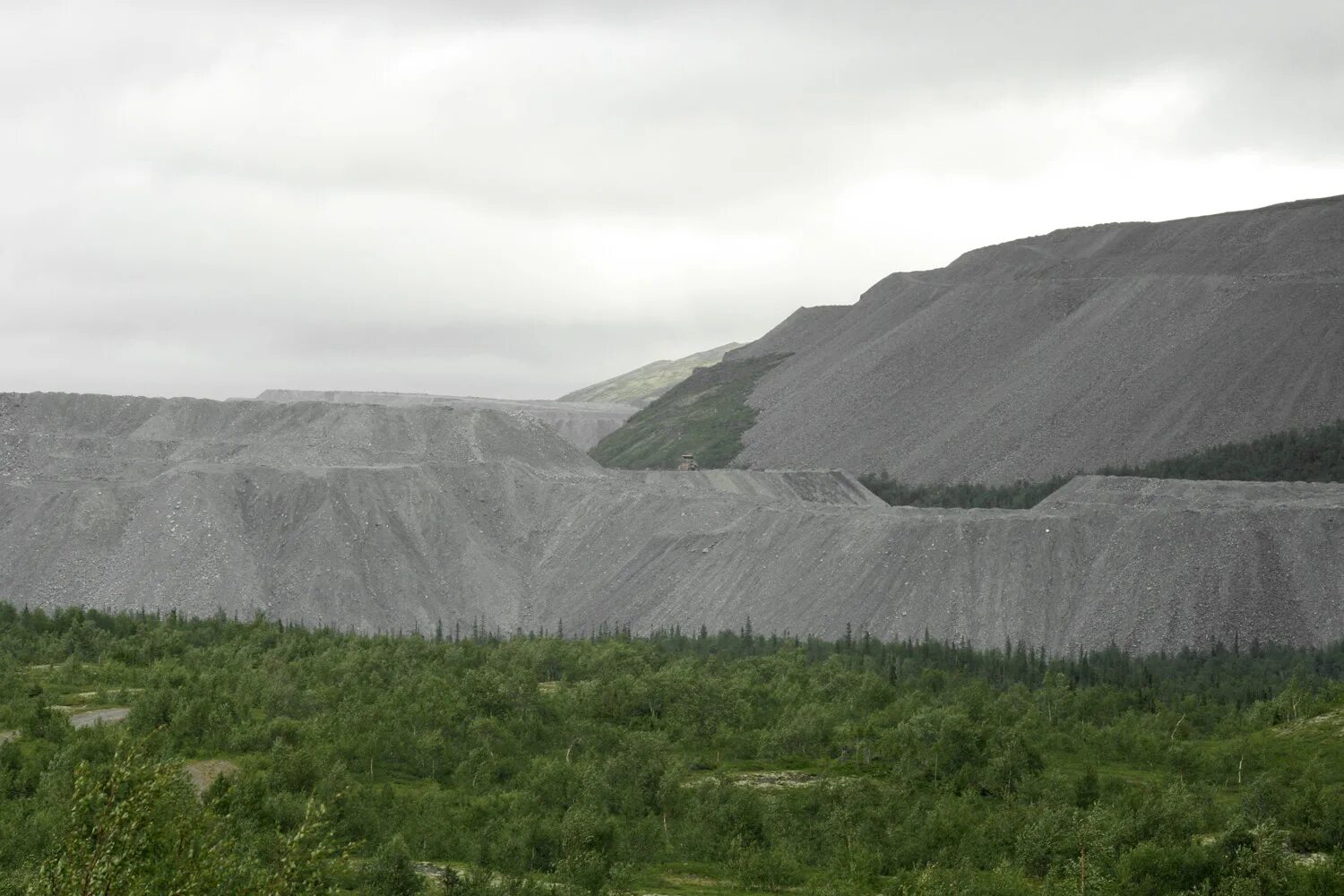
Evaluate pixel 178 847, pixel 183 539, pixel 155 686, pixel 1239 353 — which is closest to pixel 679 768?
pixel 155 686

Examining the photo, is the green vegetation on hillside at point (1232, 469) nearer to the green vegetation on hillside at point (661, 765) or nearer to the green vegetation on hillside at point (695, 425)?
the green vegetation on hillside at point (661, 765)

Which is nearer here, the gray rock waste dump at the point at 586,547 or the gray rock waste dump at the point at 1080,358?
the gray rock waste dump at the point at 586,547

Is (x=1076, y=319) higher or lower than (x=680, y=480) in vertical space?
higher

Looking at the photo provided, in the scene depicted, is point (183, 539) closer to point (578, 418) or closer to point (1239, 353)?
point (1239, 353)

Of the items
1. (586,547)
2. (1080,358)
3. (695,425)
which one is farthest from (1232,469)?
(695,425)

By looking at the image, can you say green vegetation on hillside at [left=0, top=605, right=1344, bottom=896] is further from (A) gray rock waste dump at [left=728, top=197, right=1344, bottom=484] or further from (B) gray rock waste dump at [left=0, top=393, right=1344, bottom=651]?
(A) gray rock waste dump at [left=728, top=197, right=1344, bottom=484]

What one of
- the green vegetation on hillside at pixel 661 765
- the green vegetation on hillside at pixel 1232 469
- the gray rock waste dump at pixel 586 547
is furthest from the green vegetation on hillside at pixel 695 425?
the green vegetation on hillside at pixel 661 765

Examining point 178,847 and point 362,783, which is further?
point 362,783
